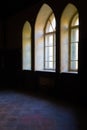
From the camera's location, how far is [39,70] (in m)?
6.88

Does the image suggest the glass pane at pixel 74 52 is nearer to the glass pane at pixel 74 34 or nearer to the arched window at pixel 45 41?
the glass pane at pixel 74 34

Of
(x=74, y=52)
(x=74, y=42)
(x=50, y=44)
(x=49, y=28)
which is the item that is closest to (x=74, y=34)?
(x=74, y=42)

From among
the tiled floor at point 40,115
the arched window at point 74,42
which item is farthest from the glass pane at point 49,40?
the tiled floor at point 40,115

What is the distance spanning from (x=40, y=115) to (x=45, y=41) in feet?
12.5

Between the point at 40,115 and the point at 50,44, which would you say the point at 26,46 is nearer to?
the point at 50,44

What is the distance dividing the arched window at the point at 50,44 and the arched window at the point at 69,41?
899 millimetres

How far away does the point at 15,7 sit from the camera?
25.0 feet

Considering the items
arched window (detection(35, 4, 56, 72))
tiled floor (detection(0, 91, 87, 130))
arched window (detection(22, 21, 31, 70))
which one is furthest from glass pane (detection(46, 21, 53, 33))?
tiled floor (detection(0, 91, 87, 130))

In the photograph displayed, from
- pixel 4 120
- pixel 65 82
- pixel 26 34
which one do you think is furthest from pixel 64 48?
pixel 4 120

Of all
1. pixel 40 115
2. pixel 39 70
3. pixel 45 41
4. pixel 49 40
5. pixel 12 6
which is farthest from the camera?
pixel 12 6

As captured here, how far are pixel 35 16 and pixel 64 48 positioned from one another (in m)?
1.88

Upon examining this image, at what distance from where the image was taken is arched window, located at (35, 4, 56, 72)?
267 inches

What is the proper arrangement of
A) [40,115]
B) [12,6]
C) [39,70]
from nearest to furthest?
[40,115]
[39,70]
[12,6]

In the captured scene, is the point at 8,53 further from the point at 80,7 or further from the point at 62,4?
the point at 80,7
